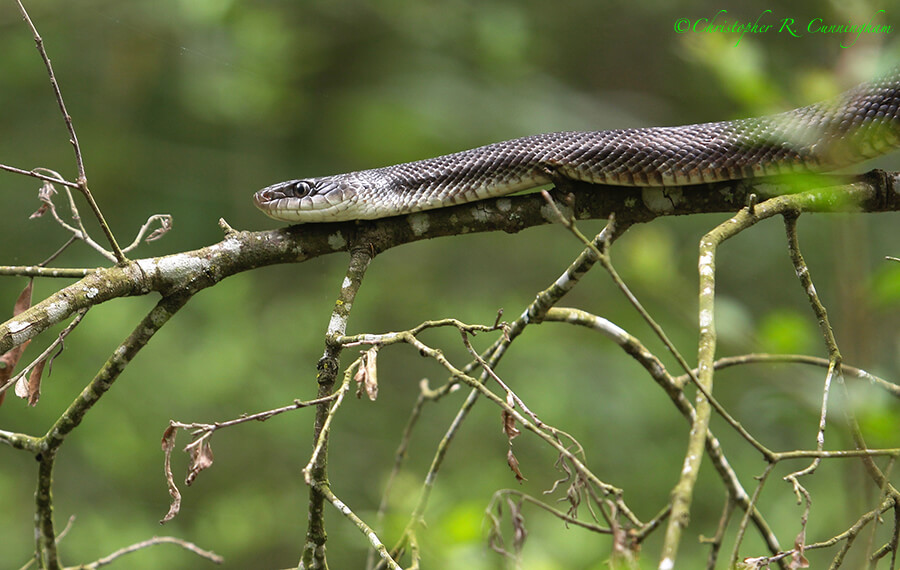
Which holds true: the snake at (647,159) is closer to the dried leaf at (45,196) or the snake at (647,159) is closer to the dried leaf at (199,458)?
the dried leaf at (45,196)

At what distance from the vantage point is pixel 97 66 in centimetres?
767

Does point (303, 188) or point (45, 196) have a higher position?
point (303, 188)

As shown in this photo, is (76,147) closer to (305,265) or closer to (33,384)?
(33,384)

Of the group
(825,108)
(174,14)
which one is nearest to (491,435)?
(174,14)

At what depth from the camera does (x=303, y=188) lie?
133 inches

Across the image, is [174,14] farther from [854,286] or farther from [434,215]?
[854,286]

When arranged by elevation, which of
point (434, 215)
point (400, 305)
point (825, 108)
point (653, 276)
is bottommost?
point (653, 276)

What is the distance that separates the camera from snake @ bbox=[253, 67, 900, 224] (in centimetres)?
290

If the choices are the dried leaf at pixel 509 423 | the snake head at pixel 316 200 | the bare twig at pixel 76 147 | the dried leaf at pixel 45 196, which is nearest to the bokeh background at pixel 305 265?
the snake head at pixel 316 200

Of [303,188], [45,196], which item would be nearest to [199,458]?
[45,196]

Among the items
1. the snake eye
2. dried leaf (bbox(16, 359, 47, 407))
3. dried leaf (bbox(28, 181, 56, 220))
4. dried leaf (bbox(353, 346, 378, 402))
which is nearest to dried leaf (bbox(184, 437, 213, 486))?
dried leaf (bbox(353, 346, 378, 402))

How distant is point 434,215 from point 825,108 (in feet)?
4.88

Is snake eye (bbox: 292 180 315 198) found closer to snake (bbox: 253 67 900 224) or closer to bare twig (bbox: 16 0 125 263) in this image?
snake (bbox: 253 67 900 224)

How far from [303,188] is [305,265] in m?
5.10
